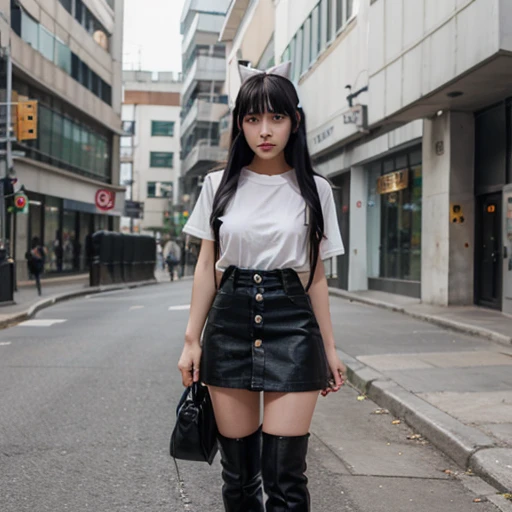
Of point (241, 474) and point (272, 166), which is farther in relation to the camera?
point (272, 166)

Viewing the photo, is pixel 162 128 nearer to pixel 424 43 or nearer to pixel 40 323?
pixel 40 323

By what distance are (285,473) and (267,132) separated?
1218mm

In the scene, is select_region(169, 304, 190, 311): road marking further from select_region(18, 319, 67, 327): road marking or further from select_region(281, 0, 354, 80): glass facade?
select_region(281, 0, 354, 80): glass facade

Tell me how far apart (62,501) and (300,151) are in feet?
8.14

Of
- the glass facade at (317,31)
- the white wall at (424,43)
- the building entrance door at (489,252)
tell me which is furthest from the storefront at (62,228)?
the building entrance door at (489,252)

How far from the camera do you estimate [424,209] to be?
58.0 ft

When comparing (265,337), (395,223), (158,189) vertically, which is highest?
(158,189)

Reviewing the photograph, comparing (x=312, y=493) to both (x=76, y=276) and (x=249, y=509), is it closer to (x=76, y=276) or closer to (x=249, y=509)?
(x=249, y=509)

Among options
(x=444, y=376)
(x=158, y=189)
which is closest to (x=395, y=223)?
(x=444, y=376)

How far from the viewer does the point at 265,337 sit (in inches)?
107

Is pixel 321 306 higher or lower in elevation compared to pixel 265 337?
higher

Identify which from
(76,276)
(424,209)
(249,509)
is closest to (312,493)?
(249,509)

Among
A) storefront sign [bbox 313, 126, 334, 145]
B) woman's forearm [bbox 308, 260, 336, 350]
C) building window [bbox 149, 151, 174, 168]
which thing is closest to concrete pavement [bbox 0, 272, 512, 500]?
woman's forearm [bbox 308, 260, 336, 350]

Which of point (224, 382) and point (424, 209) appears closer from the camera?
point (224, 382)
